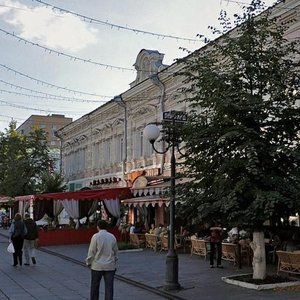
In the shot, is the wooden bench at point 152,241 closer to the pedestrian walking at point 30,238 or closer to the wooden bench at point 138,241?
the wooden bench at point 138,241

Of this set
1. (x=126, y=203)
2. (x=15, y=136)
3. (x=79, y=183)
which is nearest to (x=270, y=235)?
(x=126, y=203)

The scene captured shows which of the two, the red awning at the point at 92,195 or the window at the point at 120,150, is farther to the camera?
the window at the point at 120,150

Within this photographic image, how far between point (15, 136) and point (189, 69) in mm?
40766

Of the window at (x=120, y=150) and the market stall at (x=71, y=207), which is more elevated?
the window at (x=120, y=150)

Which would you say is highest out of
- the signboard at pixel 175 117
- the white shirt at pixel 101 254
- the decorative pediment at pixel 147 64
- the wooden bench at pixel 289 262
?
the decorative pediment at pixel 147 64

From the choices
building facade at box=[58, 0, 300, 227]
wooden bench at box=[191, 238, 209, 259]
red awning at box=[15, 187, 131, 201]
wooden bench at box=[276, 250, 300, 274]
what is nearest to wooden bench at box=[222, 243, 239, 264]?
wooden bench at box=[191, 238, 209, 259]

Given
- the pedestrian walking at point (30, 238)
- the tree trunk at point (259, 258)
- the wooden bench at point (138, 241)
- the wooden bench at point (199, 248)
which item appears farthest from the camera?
the wooden bench at point (138, 241)

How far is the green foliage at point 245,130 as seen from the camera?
11.6 metres

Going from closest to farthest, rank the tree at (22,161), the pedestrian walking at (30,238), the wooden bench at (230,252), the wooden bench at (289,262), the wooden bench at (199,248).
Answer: the wooden bench at (289,262) < the wooden bench at (230,252) < the pedestrian walking at (30,238) < the wooden bench at (199,248) < the tree at (22,161)

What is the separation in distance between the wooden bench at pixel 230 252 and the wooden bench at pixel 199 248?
1.59 m

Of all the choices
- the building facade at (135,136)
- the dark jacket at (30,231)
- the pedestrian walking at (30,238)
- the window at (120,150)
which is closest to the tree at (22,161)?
the building facade at (135,136)

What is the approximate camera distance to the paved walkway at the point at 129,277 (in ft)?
36.2

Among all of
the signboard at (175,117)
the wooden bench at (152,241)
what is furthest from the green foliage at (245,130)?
the wooden bench at (152,241)

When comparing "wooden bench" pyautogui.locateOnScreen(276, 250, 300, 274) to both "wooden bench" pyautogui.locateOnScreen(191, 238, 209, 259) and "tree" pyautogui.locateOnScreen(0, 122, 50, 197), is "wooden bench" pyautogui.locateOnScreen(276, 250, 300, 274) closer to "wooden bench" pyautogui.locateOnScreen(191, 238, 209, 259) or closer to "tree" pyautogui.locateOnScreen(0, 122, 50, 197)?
"wooden bench" pyautogui.locateOnScreen(191, 238, 209, 259)
